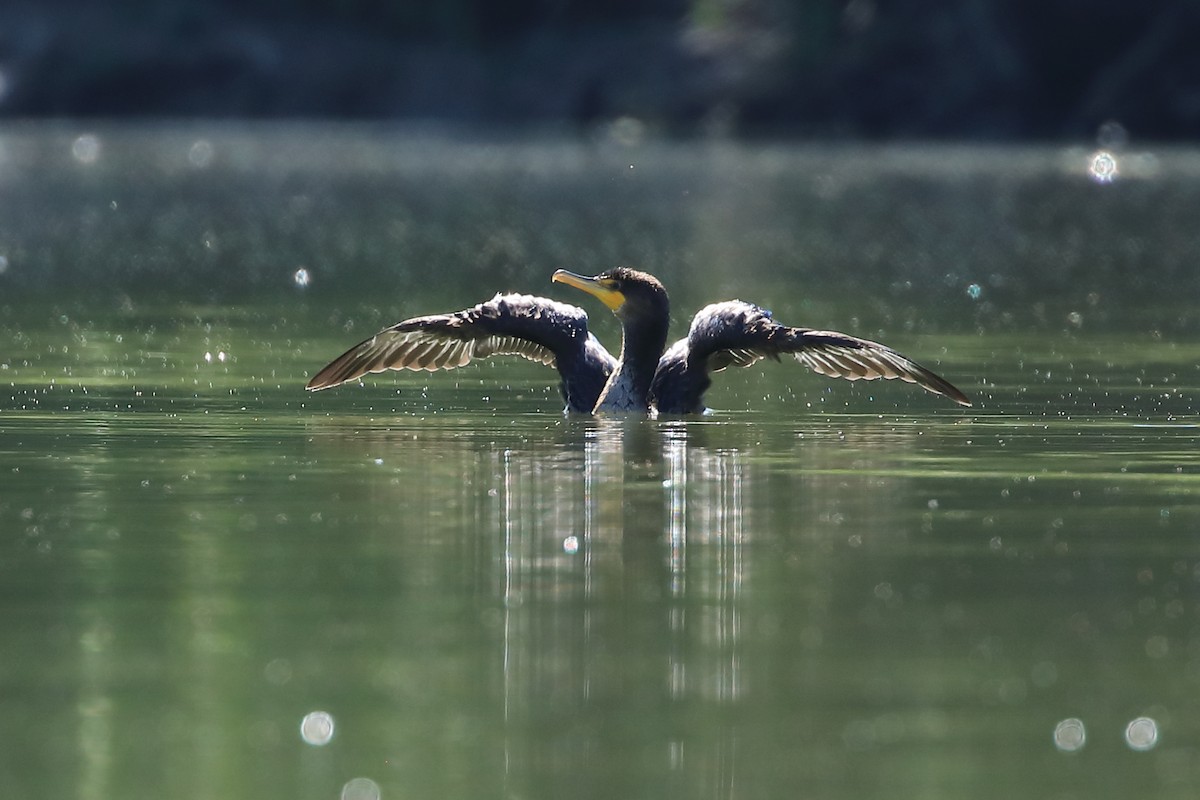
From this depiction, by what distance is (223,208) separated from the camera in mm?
38656

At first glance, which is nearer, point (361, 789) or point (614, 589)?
point (361, 789)

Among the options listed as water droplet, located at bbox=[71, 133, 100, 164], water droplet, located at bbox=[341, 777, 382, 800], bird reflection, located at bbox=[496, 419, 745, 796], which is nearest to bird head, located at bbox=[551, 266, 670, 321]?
bird reflection, located at bbox=[496, 419, 745, 796]

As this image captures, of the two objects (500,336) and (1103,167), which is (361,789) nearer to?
(500,336)

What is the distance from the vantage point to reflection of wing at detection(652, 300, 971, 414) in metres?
13.6

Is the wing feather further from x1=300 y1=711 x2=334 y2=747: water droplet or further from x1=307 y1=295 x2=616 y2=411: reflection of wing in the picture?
x1=300 y1=711 x2=334 y2=747: water droplet

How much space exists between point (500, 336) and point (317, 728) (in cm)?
800

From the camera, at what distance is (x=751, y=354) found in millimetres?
13961

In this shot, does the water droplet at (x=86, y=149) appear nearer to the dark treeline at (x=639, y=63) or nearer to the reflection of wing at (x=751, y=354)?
the dark treeline at (x=639, y=63)

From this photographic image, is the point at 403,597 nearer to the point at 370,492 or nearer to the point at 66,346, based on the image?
the point at 370,492

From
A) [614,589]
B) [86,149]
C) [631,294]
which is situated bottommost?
[614,589]

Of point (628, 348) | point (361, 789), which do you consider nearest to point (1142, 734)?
point (361, 789)

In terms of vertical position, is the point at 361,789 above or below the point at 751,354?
below

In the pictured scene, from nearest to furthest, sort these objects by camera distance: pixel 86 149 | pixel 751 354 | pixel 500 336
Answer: pixel 751 354 < pixel 500 336 < pixel 86 149

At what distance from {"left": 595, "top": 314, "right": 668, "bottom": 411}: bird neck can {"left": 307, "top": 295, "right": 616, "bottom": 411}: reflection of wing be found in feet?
0.66
